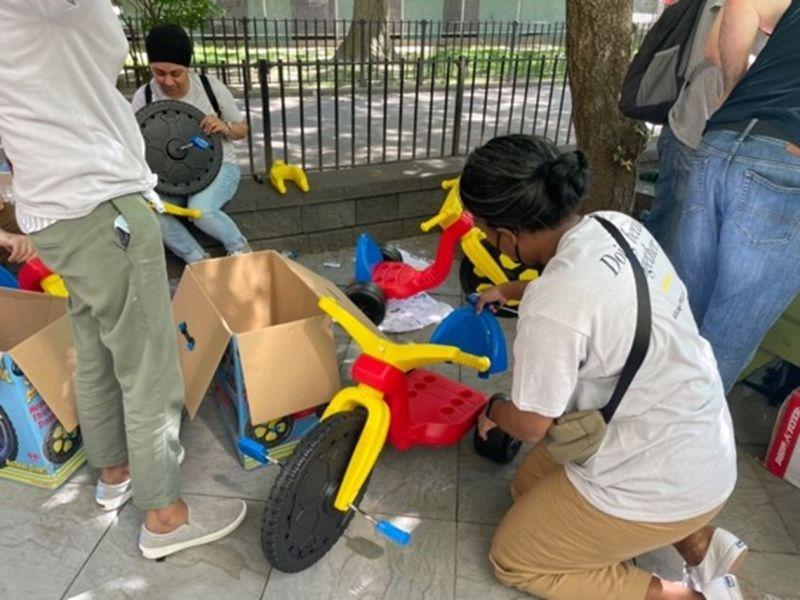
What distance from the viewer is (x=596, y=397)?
5.57 ft

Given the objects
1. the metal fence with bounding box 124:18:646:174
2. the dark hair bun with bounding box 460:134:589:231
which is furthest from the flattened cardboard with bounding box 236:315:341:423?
the metal fence with bounding box 124:18:646:174

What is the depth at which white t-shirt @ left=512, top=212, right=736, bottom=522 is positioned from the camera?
153 centimetres

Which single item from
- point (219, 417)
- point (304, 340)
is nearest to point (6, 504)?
point (219, 417)

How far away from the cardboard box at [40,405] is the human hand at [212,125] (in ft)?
4.63

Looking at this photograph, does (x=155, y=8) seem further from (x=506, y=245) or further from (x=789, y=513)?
(x=789, y=513)

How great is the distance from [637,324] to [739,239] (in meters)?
0.81

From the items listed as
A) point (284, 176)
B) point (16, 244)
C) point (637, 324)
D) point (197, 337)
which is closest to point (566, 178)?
point (637, 324)

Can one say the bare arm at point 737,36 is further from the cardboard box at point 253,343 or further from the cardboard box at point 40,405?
the cardboard box at point 40,405

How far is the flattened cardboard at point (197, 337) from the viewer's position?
7.26ft

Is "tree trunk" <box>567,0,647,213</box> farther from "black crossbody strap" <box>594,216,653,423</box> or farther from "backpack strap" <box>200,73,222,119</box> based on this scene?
"backpack strap" <box>200,73,222,119</box>

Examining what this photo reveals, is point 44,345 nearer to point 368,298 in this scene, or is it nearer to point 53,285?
point 53,285

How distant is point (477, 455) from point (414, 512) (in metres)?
0.41

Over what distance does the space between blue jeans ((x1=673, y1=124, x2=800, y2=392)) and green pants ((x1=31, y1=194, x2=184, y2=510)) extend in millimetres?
1737

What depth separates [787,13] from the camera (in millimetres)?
1852
